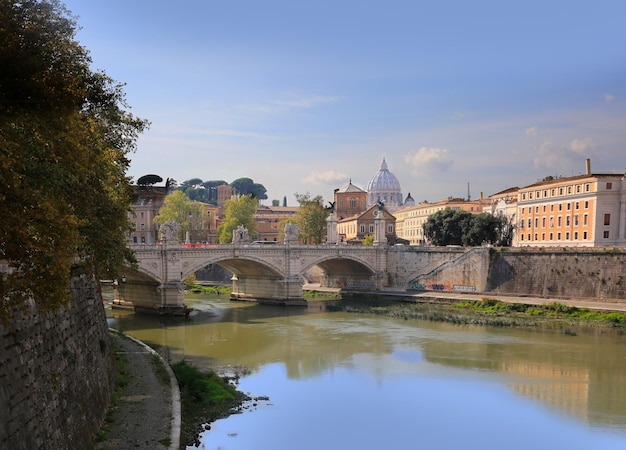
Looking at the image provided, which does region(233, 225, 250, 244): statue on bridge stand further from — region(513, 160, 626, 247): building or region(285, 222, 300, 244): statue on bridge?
region(513, 160, 626, 247): building

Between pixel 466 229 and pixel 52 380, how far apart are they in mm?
42845

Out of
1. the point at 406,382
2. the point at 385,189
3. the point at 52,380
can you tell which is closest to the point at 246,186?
the point at 385,189

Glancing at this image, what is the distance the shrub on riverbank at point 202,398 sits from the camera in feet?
45.6

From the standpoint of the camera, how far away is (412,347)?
24234mm

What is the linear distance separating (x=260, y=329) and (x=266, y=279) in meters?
10.6

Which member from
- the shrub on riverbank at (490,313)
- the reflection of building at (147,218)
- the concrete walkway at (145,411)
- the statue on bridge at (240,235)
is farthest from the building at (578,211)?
the reflection of building at (147,218)

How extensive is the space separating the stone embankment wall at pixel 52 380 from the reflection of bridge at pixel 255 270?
702 inches

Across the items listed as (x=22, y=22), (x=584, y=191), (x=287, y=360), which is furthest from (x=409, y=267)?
(x=22, y=22)

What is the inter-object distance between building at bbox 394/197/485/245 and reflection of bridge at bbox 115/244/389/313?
20076mm

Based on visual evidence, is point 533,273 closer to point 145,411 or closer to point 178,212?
point 145,411

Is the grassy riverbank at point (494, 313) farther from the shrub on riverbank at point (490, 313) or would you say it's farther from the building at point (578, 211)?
the building at point (578, 211)

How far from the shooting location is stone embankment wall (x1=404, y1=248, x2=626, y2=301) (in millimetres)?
34022

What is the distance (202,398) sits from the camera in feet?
50.5

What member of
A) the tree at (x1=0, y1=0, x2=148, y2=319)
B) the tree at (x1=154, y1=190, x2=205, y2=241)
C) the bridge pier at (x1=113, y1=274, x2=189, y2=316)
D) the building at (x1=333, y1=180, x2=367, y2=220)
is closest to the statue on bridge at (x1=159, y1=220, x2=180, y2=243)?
the bridge pier at (x1=113, y1=274, x2=189, y2=316)
